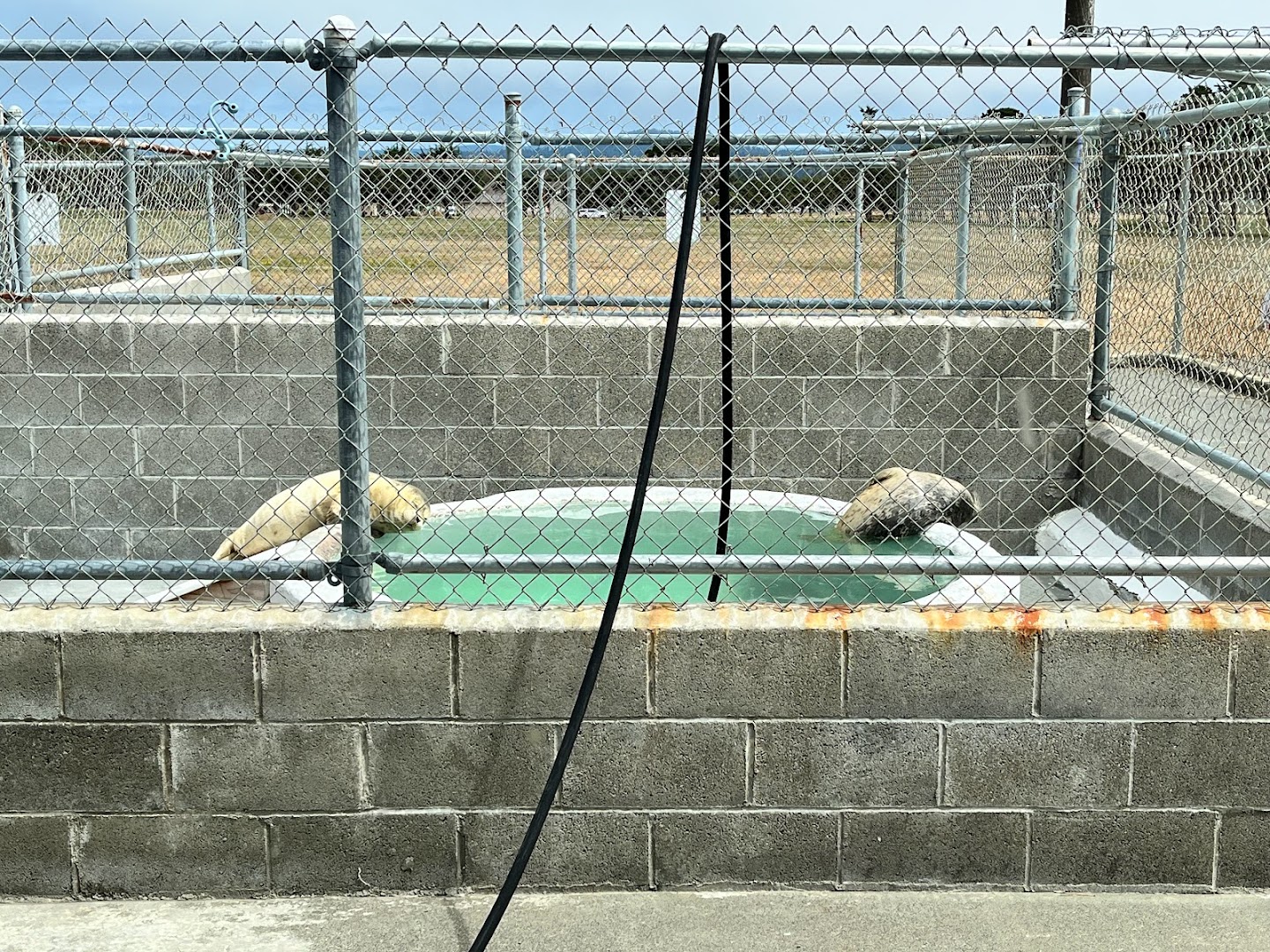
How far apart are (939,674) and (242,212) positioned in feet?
22.8

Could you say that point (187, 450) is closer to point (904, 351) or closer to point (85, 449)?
point (85, 449)

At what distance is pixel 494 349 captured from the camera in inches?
297

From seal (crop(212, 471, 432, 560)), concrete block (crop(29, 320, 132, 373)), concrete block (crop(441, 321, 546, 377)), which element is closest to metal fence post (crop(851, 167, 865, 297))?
concrete block (crop(441, 321, 546, 377))

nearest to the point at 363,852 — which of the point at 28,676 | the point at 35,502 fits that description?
the point at 28,676

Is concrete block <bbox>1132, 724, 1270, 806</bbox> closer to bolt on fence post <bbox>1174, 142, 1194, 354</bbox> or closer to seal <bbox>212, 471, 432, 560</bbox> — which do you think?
bolt on fence post <bbox>1174, 142, 1194, 354</bbox>

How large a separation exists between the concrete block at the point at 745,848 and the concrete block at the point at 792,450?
424 centimetres

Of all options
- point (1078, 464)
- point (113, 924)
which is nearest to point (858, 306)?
point (1078, 464)

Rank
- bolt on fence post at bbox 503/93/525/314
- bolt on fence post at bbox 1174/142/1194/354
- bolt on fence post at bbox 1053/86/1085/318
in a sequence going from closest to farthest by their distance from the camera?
bolt on fence post at bbox 1174/142/1194/354, bolt on fence post at bbox 1053/86/1085/318, bolt on fence post at bbox 503/93/525/314

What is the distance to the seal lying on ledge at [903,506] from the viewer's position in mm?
7180

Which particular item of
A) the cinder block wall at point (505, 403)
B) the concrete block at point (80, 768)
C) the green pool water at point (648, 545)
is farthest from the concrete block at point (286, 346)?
the concrete block at point (80, 768)

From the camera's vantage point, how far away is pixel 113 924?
3.56 m

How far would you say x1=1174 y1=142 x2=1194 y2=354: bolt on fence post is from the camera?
586 centimetres

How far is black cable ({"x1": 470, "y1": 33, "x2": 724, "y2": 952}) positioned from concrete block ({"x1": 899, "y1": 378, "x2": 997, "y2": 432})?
174 inches

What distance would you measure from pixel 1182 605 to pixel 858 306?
475 cm
